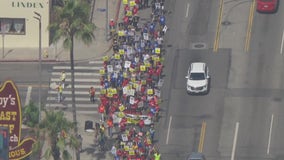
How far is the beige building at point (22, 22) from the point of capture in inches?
4195

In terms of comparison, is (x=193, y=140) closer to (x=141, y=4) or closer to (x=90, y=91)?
(x=90, y=91)

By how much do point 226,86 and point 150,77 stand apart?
6.72 metres

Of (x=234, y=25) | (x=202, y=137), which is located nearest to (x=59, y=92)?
(x=202, y=137)

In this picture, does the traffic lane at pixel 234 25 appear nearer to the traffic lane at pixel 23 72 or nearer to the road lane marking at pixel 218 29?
the road lane marking at pixel 218 29

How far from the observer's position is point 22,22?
108 metres

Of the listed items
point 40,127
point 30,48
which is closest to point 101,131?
point 40,127

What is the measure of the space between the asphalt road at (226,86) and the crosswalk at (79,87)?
6.23 meters

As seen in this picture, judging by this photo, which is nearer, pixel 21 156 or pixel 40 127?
pixel 21 156

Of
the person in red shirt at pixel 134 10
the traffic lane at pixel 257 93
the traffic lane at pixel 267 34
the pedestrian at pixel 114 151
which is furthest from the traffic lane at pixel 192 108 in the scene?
the person in red shirt at pixel 134 10

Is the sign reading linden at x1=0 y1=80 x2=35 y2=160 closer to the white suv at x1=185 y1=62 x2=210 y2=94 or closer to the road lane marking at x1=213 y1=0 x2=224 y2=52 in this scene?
the white suv at x1=185 y1=62 x2=210 y2=94

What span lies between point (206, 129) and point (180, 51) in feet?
45.1

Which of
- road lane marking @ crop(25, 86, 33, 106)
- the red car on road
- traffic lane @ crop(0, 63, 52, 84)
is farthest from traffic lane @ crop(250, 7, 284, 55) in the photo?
road lane marking @ crop(25, 86, 33, 106)

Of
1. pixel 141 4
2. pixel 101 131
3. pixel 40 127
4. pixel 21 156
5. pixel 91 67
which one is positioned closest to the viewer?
pixel 21 156

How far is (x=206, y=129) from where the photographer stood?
9250 cm
